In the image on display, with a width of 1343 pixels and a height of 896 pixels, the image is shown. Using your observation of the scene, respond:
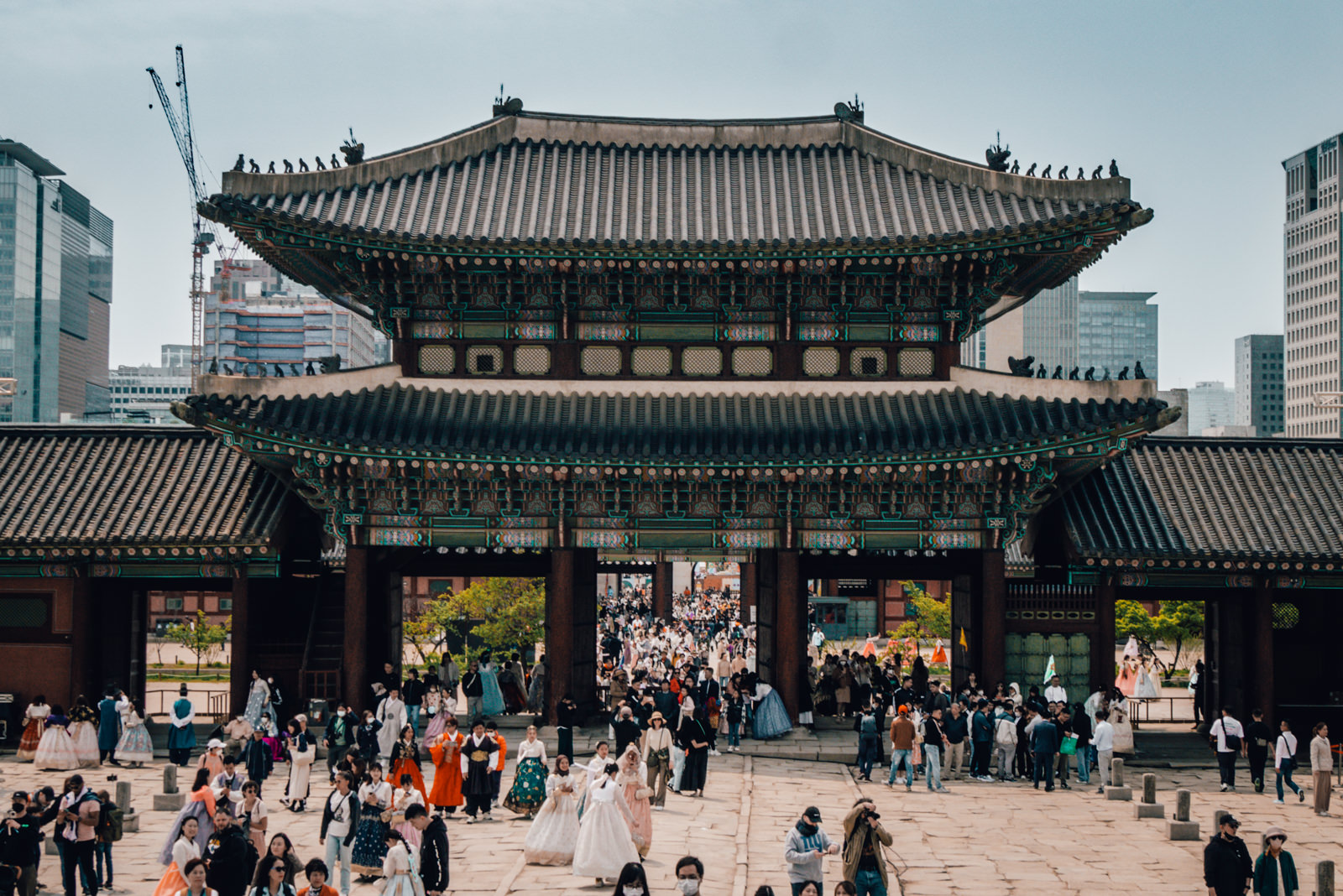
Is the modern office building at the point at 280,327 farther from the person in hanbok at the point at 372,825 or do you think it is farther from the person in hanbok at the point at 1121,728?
the person in hanbok at the point at 372,825

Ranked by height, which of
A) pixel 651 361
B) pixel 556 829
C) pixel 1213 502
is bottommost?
pixel 556 829

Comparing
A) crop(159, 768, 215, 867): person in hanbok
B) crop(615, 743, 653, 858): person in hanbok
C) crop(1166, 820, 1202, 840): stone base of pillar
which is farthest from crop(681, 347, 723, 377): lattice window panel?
crop(159, 768, 215, 867): person in hanbok

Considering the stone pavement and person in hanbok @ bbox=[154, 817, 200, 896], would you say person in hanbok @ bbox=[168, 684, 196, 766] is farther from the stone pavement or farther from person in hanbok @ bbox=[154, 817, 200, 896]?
person in hanbok @ bbox=[154, 817, 200, 896]

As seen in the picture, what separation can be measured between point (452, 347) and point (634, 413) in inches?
176

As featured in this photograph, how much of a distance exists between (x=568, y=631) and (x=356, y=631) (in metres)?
4.51

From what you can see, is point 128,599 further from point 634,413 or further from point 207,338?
point 207,338

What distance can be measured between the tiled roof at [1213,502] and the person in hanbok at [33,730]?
22.0m

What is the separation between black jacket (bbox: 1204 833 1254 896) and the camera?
14805mm

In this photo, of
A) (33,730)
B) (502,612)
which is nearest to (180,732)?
(33,730)

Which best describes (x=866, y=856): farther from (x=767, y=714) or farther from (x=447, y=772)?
(x=767, y=714)

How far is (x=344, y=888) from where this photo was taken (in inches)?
634

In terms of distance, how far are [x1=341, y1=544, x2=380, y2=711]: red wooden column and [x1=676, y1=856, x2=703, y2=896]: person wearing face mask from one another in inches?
659

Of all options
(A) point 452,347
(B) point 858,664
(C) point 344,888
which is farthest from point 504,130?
(C) point 344,888

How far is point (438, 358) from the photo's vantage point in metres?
29.1
